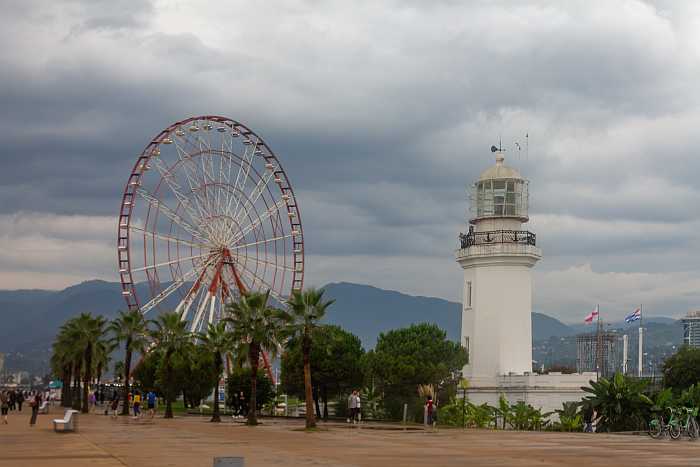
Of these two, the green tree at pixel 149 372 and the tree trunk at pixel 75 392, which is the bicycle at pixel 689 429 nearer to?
the tree trunk at pixel 75 392

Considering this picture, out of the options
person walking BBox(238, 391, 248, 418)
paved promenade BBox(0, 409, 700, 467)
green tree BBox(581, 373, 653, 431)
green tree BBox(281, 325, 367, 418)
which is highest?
green tree BBox(281, 325, 367, 418)

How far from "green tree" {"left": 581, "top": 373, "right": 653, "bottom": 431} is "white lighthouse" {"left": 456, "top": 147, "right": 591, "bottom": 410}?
10791mm

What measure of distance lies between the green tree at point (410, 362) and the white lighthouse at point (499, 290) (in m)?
1.64

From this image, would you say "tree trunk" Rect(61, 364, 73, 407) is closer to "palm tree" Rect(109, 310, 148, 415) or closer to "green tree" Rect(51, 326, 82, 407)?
"green tree" Rect(51, 326, 82, 407)

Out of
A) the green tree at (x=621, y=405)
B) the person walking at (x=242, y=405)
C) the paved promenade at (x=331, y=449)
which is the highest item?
the green tree at (x=621, y=405)

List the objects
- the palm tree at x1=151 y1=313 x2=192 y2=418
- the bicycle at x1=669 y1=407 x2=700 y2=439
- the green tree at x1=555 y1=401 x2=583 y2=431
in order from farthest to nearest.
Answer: the palm tree at x1=151 y1=313 x2=192 y2=418
the green tree at x1=555 y1=401 x2=583 y2=431
the bicycle at x1=669 y1=407 x2=700 y2=439

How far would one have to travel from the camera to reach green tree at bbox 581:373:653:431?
4634 cm

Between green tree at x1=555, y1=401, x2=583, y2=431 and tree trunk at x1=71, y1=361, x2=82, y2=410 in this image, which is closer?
green tree at x1=555, y1=401, x2=583, y2=431

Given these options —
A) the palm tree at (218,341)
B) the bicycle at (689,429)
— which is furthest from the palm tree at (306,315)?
the bicycle at (689,429)

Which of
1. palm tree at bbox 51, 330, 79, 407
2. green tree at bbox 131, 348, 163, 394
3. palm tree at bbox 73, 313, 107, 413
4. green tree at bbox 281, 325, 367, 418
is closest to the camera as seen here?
green tree at bbox 281, 325, 367, 418

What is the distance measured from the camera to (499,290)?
Answer: 61.0 meters

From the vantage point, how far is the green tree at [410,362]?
6147 cm

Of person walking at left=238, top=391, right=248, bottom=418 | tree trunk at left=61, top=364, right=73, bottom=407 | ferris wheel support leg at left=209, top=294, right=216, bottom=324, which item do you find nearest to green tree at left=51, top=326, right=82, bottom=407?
tree trunk at left=61, top=364, right=73, bottom=407

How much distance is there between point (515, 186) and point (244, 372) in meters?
20.7
